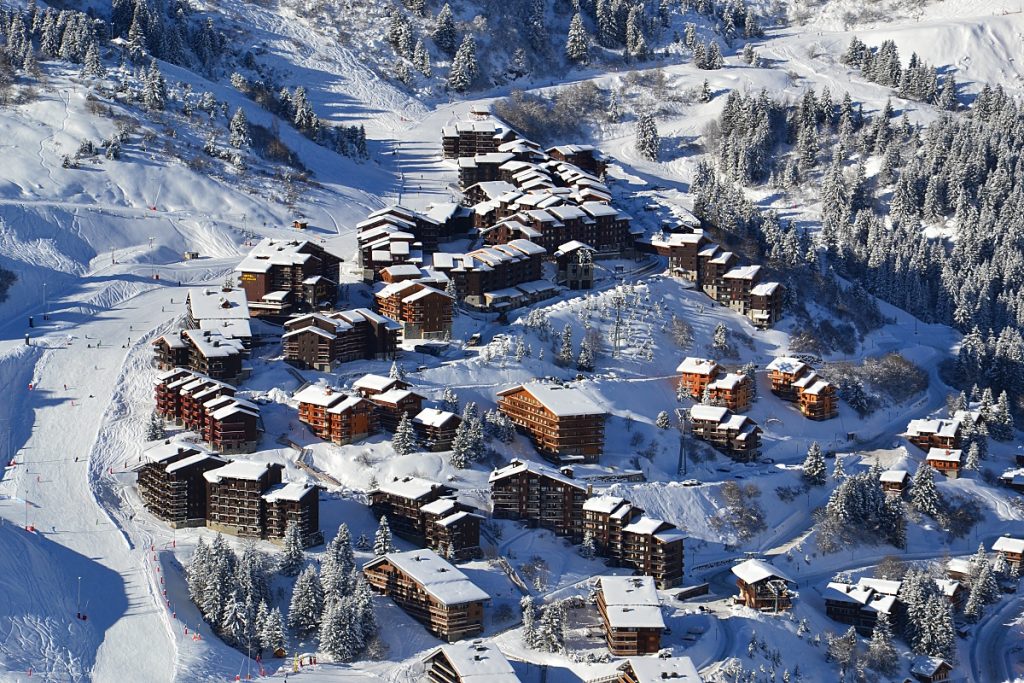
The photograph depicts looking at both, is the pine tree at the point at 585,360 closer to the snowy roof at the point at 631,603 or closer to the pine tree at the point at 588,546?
the pine tree at the point at 588,546

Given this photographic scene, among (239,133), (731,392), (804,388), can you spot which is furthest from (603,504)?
(239,133)

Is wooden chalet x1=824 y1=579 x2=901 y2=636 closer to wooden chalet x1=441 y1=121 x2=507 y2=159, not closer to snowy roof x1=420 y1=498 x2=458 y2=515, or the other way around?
snowy roof x1=420 y1=498 x2=458 y2=515

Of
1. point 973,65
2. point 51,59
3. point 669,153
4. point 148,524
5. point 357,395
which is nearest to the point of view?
point 148,524

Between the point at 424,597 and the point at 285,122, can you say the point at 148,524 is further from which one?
the point at 285,122

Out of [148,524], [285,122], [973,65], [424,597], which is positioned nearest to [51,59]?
[285,122]

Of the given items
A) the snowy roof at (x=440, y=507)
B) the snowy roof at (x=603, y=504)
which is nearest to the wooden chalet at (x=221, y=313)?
the snowy roof at (x=440, y=507)
